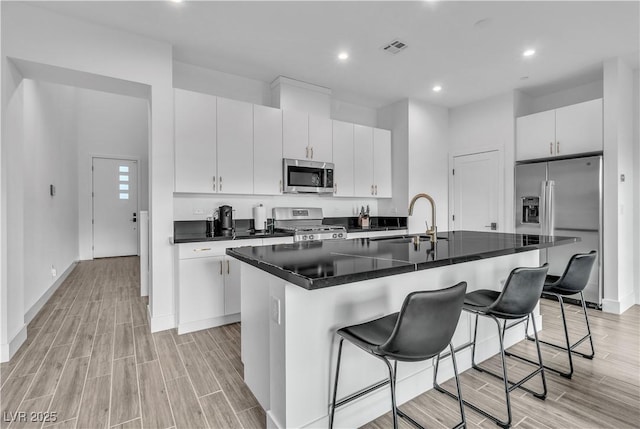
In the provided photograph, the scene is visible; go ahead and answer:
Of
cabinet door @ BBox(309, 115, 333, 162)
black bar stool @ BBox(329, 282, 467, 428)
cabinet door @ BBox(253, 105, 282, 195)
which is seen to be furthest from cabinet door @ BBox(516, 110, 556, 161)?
black bar stool @ BBox(329, 282, 467, 428)

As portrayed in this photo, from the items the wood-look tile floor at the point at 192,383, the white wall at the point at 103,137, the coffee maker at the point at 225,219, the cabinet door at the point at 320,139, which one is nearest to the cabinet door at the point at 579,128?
the wood-look tile floor at the point at 192,383

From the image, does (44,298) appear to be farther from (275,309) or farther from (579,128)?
(579,128)

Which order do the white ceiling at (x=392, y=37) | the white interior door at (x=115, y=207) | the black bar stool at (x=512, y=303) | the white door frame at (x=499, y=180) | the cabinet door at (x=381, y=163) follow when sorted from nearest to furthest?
the black bar stool at (x=512, y=303)
the white ceiling at (x=392, y=37)
the white door frame at (x=499, y=180)
the cabinet door at (x=381, y=163)
the white interior door at (x=115, y=207)

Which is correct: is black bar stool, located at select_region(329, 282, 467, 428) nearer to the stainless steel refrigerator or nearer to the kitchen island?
the kitchen island

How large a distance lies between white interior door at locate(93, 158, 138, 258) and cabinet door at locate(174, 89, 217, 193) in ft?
16.2

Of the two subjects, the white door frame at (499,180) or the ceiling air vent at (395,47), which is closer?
the ceiling air vent at (395,47)

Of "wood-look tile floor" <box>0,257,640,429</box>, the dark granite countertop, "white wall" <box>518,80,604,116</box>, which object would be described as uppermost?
"white wall" <box>518,80,604,116</box>

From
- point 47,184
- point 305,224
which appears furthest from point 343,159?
point 47,184

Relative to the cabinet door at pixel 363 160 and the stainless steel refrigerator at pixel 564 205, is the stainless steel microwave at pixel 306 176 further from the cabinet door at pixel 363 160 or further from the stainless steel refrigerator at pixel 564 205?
the stainless steel refrigerator at pixel 564 205

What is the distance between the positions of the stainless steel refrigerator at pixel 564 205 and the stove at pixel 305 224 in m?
2.44

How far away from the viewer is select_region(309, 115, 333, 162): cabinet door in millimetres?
4090

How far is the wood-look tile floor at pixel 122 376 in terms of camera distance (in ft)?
5.81

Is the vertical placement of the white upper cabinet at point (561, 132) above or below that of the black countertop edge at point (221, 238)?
above

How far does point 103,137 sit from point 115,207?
152cm
